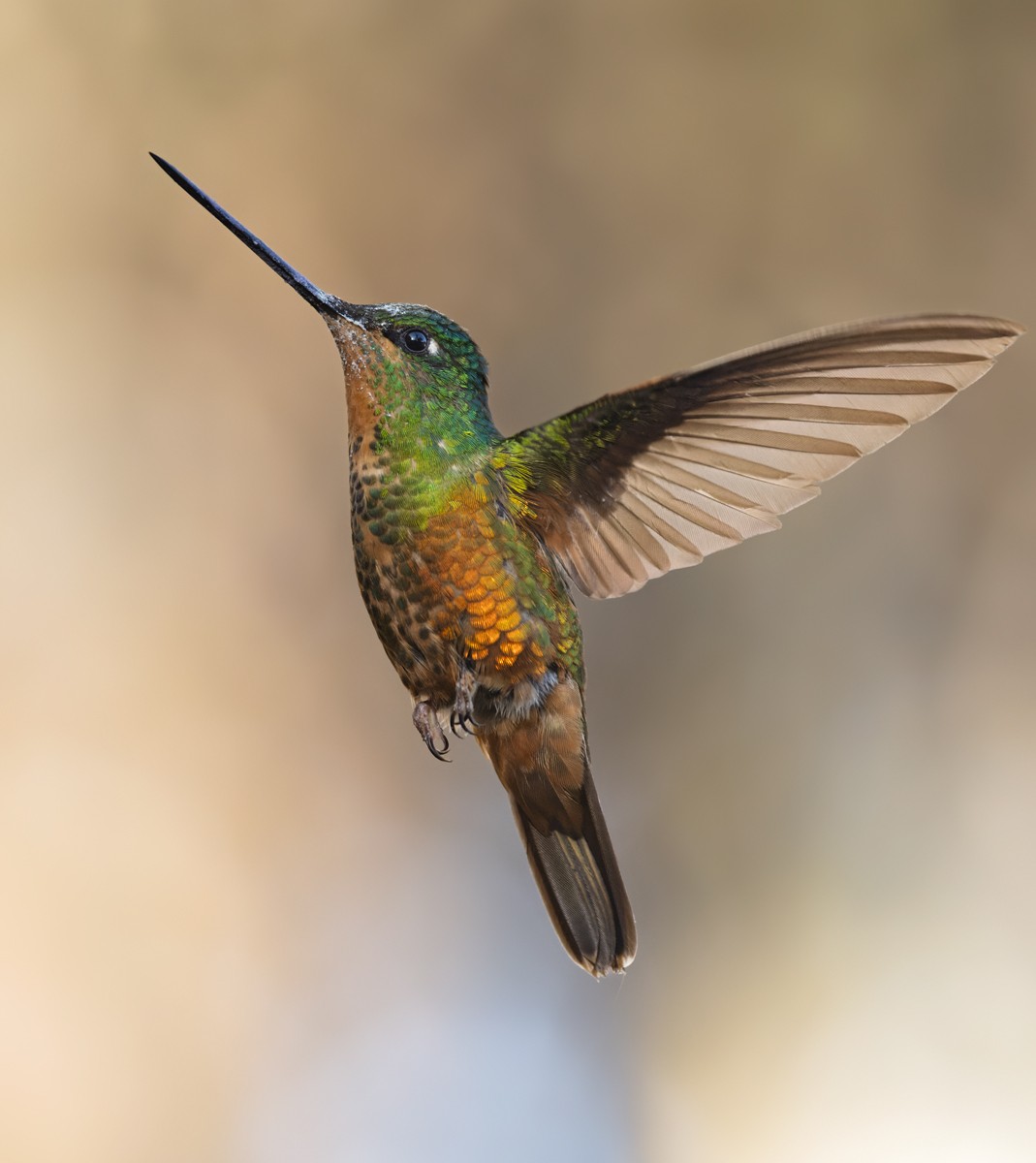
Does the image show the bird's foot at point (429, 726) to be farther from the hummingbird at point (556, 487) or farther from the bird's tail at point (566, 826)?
the bird's tail at point (566, 826)

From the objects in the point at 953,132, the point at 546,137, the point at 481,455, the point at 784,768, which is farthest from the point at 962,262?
the point at 481,455

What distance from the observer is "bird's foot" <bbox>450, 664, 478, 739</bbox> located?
1129 millimetres

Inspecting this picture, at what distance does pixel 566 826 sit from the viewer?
1.42 meters

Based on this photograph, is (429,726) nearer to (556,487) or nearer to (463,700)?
(463,700)

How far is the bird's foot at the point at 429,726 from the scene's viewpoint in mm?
1112

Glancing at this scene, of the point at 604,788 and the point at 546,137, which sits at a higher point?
the point at 546,137

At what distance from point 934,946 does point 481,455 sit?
7.60ft

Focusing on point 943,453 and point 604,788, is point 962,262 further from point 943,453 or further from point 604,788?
point 604,788

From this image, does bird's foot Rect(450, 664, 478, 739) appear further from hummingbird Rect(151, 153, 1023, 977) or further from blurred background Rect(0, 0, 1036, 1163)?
blurred background Rect(0, 0, 1036, 1163)

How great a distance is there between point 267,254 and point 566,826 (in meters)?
0.75

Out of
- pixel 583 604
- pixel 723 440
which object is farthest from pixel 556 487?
pixel 583 604

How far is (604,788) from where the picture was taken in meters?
3.07

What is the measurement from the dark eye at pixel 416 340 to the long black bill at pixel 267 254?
0.24ft

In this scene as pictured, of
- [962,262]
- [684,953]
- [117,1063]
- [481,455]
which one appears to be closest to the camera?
[481,455]
